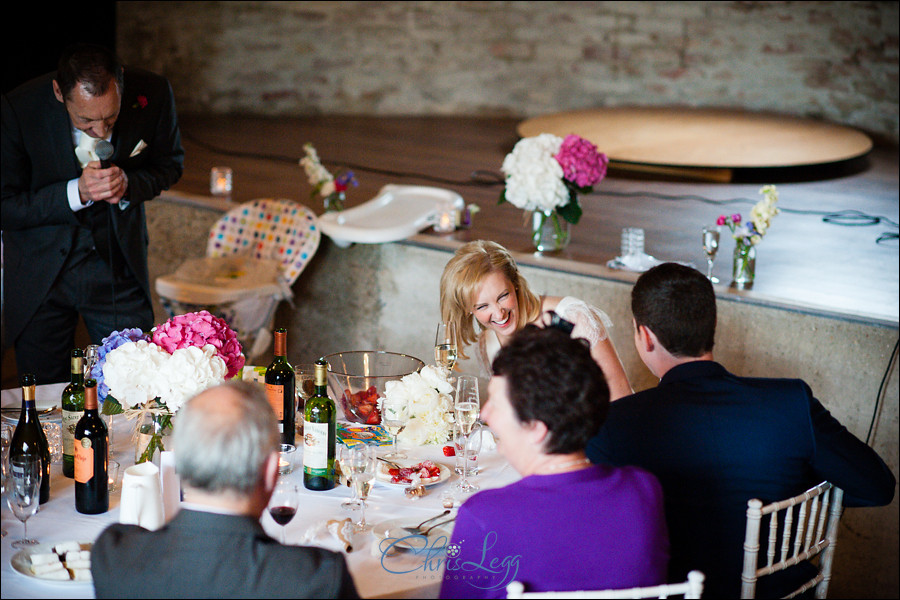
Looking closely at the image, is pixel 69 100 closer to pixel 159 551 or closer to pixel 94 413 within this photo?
pixel 94 413

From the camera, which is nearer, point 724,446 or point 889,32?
point 724,446

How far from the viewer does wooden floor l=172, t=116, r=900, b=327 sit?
183 inches

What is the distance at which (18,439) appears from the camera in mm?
2189

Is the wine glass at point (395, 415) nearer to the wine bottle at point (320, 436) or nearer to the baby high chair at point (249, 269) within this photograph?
the wine bottle at point (320, 436)

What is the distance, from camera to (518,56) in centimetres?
1007

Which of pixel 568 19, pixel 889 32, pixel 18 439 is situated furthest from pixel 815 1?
pixel 18 439

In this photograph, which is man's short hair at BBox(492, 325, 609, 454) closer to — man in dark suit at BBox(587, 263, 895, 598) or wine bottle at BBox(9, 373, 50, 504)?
man in dark suit at BBox(587, 263, 895, 598)

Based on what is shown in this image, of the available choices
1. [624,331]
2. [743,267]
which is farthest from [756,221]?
[624,331]

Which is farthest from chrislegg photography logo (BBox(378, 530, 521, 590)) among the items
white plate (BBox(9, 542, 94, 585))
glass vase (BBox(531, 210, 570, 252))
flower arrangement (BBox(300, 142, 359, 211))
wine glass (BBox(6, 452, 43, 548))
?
flower arrangement (BBox(300, 142, 359, 211))

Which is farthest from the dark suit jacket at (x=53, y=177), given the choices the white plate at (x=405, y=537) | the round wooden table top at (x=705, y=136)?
the round wooden table top at (x=705, y=136)

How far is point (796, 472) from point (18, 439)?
1.72m

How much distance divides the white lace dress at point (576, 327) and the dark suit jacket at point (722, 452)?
70cm

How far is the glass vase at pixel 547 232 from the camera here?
480cm

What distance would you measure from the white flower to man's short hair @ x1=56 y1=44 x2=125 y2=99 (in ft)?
6.32
